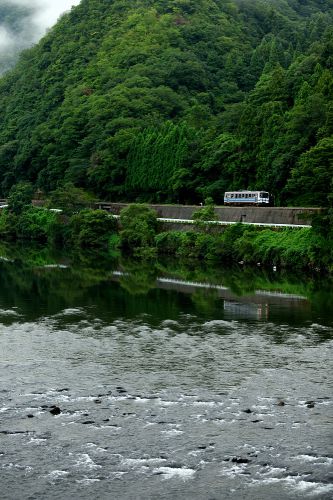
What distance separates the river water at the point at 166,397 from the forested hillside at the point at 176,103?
21883mm

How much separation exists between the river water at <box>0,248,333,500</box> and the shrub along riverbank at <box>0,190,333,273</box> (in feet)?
38.3

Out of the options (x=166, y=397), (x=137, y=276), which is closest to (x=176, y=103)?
(x=137, y=276)

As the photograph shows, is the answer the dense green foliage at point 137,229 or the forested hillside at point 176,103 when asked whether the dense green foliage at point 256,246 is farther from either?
the forested hillside at point 176,103

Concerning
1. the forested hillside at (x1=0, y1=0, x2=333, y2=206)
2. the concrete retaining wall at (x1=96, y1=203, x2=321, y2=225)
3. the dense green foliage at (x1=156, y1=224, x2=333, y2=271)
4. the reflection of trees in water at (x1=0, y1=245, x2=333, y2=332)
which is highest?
the forested hillside at (x1=0, y1=0, x2=333, y2=206)

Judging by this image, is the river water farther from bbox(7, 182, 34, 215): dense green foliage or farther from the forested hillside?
bbox(7, 182, 34, 215): dense green foliage

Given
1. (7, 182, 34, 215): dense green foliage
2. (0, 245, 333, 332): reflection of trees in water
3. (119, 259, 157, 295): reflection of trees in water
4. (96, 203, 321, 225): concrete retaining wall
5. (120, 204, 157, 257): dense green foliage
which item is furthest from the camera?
(7, 182, 34, 215): dense green foliage

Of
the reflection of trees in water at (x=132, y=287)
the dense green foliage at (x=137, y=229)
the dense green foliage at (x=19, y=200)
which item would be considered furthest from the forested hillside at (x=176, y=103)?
the reflection of trees in water at (x=132, y=287)

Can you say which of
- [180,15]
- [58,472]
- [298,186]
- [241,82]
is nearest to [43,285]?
[298,186]

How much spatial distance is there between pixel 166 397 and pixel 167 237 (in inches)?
1651

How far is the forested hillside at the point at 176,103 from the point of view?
6312 cm

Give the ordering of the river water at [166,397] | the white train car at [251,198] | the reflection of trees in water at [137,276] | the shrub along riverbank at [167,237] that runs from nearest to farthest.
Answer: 1. the river water at [166,397]
2. the reflection of trees in water at [137,276]
3. the shrub along riverbank at [167,237]
4. the white train car at [251,198]

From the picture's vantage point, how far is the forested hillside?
63125mm

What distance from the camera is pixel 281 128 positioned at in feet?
207

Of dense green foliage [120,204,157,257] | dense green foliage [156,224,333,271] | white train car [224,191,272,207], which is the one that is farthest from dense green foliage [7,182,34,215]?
white train car [224,191,272,207]
